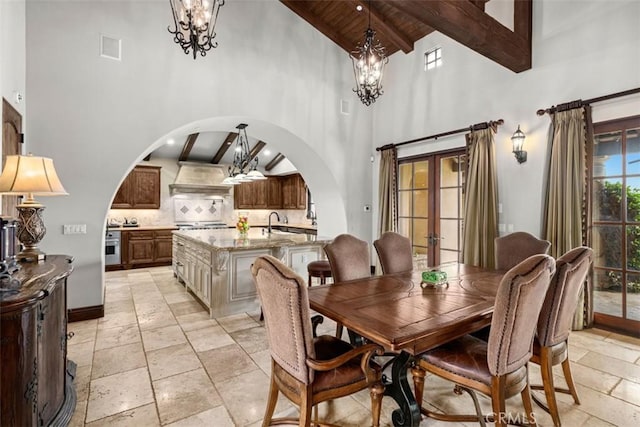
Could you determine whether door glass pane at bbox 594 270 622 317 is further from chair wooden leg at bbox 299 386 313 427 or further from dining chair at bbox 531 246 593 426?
chair wooden leg at bbox 299 386 313 427

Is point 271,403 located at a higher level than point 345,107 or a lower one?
lower

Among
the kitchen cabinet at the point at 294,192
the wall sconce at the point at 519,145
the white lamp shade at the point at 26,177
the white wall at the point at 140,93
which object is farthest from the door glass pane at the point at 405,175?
the white lamp shade at the point at 26,177

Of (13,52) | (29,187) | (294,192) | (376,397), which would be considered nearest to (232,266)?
(29,187)

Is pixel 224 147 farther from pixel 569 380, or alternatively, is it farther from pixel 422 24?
pixel 569 380

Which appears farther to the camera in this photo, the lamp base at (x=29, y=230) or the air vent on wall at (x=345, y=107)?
the air vent on wall at (x=345, y=107)

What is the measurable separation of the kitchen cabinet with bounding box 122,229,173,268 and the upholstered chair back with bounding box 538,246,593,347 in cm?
754

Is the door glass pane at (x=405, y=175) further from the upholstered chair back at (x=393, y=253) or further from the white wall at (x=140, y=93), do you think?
the upholstered chair back at (x=393, y=253)

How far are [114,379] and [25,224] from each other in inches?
53.5

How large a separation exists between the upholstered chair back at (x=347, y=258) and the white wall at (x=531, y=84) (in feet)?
8.04

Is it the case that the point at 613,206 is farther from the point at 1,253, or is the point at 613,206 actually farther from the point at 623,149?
the point at 1,253

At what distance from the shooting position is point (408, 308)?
1991 millimetres

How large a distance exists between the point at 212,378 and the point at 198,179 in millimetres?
6758

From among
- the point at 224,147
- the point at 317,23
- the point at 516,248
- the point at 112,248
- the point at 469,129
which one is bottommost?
the point at 112,248

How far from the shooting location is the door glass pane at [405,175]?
5.72 metres
